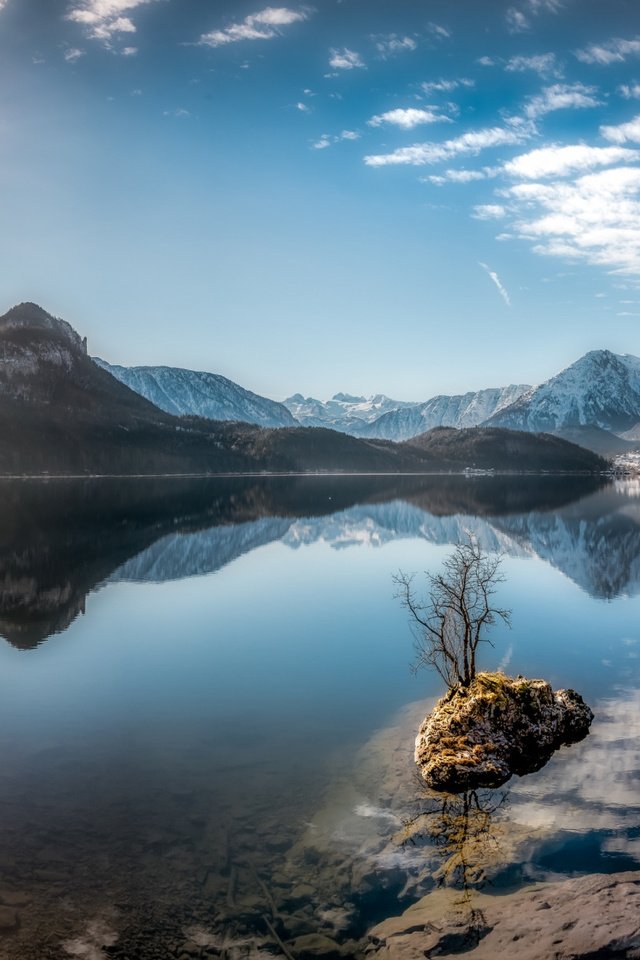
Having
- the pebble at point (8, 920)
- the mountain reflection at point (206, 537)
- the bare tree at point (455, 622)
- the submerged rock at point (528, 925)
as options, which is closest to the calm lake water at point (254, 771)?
the pebble at point (8, 920)

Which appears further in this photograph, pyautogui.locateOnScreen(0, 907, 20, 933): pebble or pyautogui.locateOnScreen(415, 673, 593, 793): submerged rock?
pyautogui.locateOnScreen(415, 673, 593, 793): submerged rock

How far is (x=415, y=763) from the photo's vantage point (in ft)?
105

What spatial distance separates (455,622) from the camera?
146ft

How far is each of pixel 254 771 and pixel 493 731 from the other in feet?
37.0

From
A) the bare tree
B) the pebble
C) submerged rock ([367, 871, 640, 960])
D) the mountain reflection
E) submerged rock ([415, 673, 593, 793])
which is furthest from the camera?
the mountain reflection

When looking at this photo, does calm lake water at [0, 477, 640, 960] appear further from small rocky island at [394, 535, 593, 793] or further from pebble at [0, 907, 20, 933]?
small rocky island at [394, 535, 593, 793]

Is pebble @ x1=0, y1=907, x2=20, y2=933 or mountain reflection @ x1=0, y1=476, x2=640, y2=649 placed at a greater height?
mountain reflection @ x1=0, y1=476, x2=640, y2=649

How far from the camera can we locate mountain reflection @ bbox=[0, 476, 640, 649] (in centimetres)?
7525

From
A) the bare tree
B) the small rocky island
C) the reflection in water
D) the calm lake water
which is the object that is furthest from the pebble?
the bare tree

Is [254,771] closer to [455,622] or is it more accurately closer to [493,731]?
[493,731]

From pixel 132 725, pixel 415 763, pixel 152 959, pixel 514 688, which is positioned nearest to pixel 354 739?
pixel 415 763

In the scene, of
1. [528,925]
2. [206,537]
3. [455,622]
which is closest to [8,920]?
[528,925]

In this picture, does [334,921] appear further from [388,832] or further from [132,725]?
[132,725]

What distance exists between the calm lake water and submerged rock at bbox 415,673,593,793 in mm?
1138
